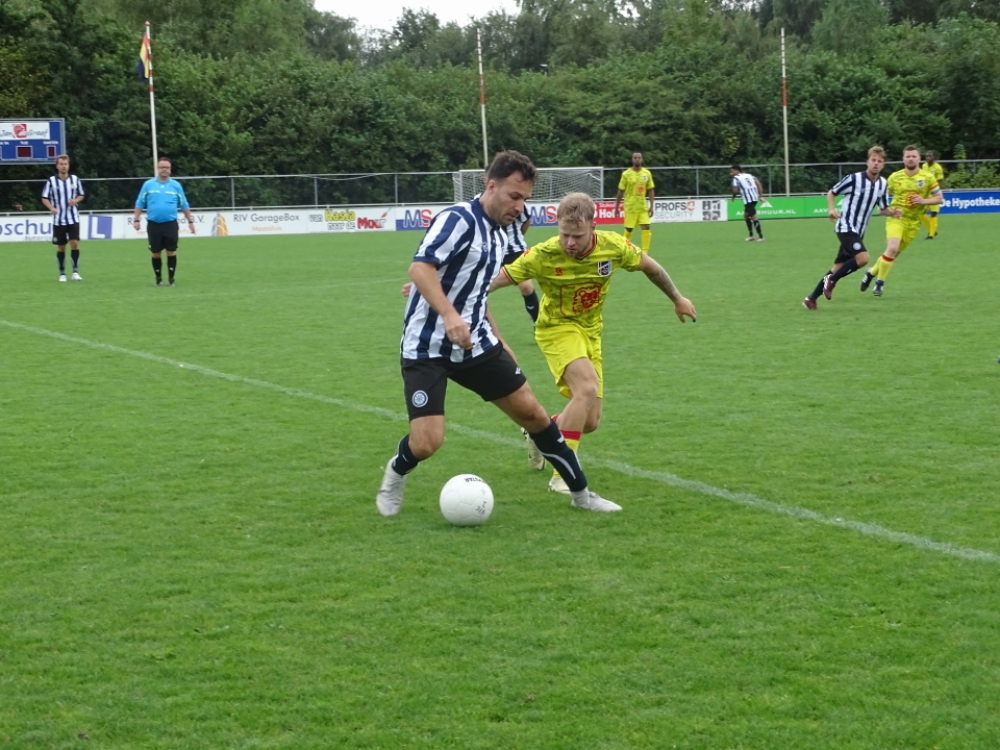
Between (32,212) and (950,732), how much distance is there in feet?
115

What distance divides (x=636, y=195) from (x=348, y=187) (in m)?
17.7

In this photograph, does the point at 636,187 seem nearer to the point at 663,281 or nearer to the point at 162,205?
the point at 162,205

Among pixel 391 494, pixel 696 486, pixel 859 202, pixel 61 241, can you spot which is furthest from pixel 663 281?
pixel 61 241

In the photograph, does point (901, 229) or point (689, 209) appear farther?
point (689, 209)

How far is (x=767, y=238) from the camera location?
28.8 m

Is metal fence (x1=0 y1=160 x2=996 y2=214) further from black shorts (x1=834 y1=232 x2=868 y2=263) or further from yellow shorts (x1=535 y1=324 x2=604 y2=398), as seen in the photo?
yellow shorts (x1=535 y1=324 x2=604 y2=398)

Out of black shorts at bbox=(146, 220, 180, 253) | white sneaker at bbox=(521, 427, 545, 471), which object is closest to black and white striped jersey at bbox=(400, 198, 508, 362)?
white sneaker at bbox=(521, 427, 545, 471)

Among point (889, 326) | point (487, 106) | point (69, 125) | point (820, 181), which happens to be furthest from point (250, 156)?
point (889, 326)

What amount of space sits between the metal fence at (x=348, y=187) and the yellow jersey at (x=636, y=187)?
1710 cm

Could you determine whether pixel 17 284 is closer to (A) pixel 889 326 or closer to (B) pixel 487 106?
(A) pixel 889 326

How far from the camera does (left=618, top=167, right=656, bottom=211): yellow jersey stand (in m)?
23.5

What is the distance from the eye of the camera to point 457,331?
534 cm

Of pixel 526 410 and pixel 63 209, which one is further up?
pixel 63 209

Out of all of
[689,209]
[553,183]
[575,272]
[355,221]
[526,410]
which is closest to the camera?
[526,410]
